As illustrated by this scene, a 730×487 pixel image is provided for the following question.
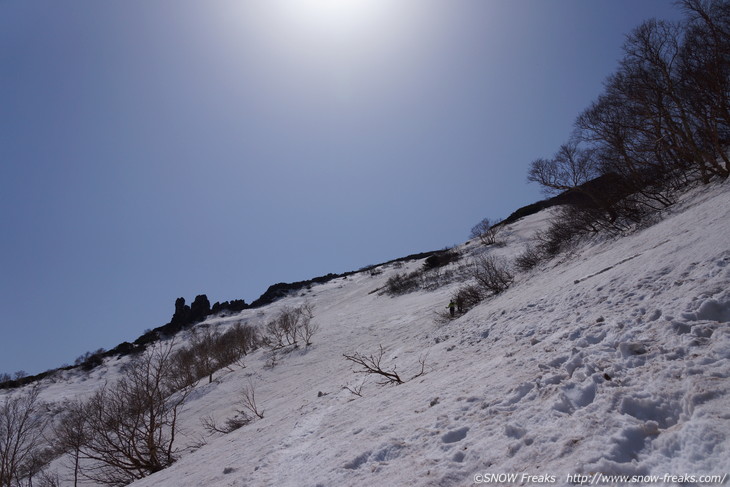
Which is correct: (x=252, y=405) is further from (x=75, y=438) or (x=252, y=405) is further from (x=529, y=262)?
(x=529, y=262)

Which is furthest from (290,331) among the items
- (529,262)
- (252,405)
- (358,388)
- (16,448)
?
(358,388)

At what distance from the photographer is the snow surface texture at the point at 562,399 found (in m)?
2.17

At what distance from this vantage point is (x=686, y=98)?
413 inches

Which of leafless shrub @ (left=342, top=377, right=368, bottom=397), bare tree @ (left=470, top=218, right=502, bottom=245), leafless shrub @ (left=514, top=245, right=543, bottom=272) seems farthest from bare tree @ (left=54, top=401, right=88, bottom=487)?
bare tree @ (left=470, top=218, right=502, bottom=245)

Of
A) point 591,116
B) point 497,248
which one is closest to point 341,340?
point 591,116

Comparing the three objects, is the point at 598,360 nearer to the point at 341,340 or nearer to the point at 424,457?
the point at 424,457

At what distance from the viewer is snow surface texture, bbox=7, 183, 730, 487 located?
2168 mm

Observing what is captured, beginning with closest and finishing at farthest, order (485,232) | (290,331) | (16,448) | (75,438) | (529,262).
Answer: (75,438) → (16,448) → (529,262) → (290,331) → (485,232)

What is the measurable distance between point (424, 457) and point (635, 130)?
1373 centimetres

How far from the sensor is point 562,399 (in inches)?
111

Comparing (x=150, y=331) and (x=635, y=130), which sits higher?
(x=150, y=331)

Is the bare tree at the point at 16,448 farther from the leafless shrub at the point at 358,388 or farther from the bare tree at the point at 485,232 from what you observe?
the bare tree at the point at 485,232

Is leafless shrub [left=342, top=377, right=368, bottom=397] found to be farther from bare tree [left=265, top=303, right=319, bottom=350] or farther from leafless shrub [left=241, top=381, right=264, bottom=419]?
bare tree [left=265, top=303, right=319, bottom=350]

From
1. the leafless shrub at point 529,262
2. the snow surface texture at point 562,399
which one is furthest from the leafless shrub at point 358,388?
the leafless shrub at point 529,262
